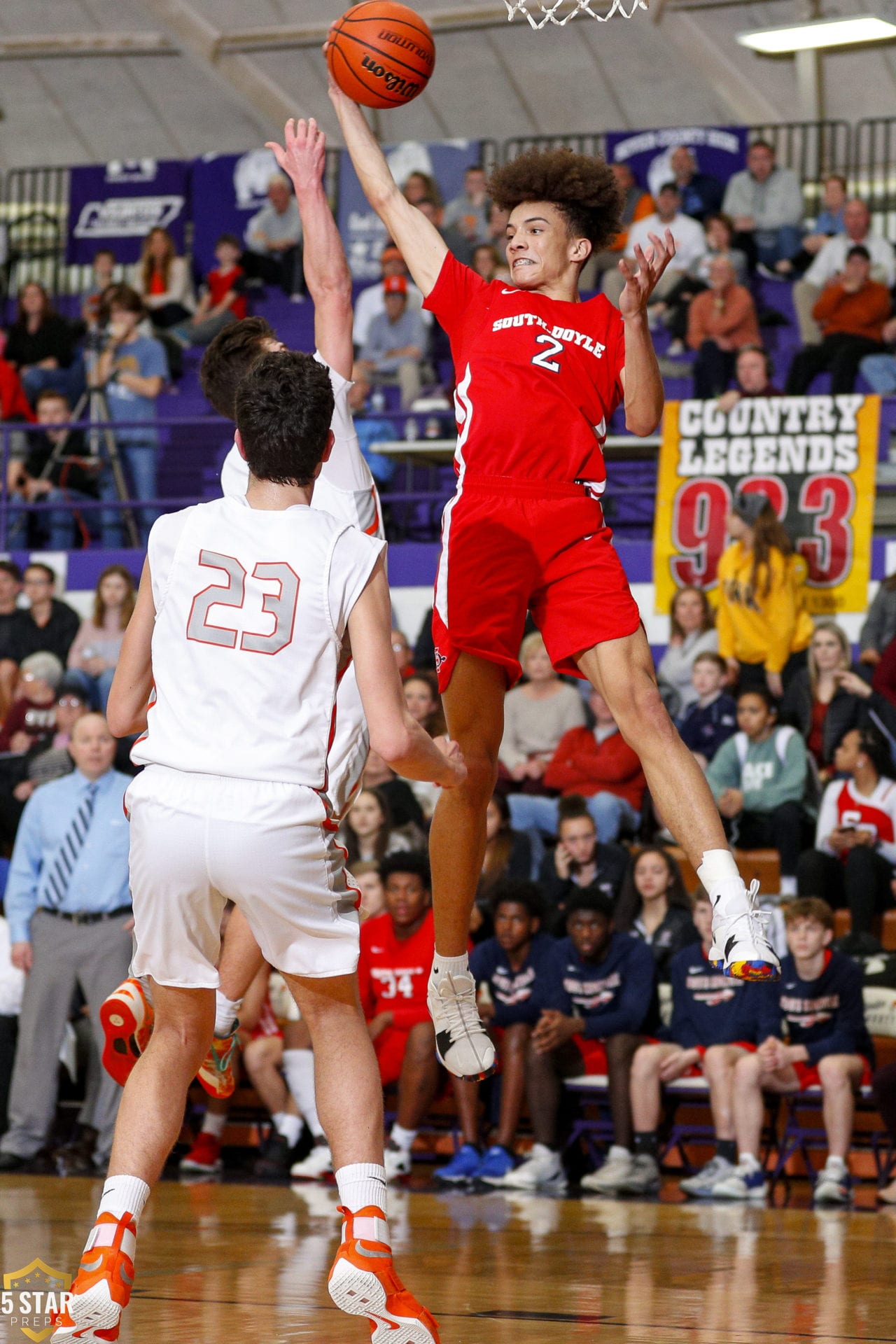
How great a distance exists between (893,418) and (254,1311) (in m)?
9.79

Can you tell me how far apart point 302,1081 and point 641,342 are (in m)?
5.27

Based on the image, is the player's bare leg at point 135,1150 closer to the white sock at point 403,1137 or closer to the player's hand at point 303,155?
the player's hand at point 303,155

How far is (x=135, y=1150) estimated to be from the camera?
400 centimetres

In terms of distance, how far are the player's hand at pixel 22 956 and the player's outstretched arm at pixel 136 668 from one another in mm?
5256

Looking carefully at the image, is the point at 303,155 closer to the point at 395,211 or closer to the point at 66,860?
the point at 395,211

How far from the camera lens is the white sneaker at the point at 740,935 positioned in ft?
14.5

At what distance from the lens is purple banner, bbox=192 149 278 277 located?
17.9m

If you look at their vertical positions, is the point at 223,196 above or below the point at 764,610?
above

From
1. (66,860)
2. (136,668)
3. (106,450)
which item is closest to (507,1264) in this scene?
(136,668)

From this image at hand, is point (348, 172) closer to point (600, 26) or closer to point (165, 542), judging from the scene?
point (600, 26)

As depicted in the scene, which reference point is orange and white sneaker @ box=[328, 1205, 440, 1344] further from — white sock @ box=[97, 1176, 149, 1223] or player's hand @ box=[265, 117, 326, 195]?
player's hand @ box=[265, 117, 326, 195]

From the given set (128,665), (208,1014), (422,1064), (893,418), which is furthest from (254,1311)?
(893,418)

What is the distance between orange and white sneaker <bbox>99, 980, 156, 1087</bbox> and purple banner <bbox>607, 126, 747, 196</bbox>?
12385 mm

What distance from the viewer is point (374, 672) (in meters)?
3.90
